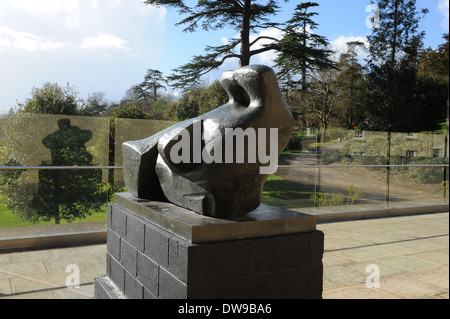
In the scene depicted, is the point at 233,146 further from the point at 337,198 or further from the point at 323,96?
the point at 323,96

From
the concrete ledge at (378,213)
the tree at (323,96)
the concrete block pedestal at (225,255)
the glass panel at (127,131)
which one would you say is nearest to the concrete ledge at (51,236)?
the glass panel at (127,131)

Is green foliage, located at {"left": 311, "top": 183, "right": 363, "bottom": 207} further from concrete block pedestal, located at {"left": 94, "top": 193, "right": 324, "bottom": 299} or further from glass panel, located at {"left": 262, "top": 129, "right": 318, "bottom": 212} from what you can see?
concrete block pedestal, located at {"left": 94, "top": 193, "right": 324, "bottom": 299}

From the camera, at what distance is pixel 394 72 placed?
14609 mm

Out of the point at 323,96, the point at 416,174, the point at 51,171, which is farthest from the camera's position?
the point at 323,96

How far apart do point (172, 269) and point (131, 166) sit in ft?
3.35

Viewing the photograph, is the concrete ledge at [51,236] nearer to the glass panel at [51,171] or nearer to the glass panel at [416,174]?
the glass panel at [51,171]

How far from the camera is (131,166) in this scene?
107 inches

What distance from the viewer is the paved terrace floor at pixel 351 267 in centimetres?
325

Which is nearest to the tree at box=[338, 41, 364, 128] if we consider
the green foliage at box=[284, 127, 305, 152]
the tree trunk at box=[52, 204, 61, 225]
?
the green foliage at box=[284, 127, 305, 152]

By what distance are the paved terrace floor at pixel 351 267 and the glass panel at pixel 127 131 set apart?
1256 mm

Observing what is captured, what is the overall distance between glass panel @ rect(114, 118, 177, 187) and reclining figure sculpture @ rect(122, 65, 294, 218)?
3.18 metres

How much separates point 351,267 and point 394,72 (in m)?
12.8

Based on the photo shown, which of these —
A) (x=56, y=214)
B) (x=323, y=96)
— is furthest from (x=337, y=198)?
(x=323, y=96)
